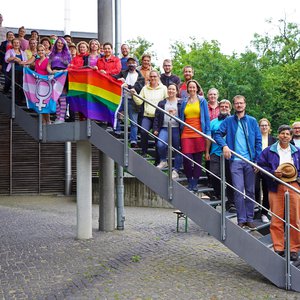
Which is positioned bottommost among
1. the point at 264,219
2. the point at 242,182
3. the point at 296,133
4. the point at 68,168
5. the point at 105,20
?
the point at 68,168

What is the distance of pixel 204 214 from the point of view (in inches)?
304

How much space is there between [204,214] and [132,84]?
3.28 metres

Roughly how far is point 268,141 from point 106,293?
3568 mm

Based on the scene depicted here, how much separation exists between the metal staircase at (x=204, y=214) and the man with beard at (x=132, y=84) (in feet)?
1.86

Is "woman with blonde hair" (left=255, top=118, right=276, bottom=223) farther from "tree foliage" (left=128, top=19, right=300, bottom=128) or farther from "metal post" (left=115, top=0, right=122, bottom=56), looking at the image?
"tree foliage" (left=128, top=19, right=300, bottom=128)

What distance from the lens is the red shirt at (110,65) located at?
9.41m

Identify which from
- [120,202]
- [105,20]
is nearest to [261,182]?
[120,202]

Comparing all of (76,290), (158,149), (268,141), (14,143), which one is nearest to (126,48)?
(158,149)

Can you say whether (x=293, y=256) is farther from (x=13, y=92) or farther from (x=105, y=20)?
(x=105, y=20)

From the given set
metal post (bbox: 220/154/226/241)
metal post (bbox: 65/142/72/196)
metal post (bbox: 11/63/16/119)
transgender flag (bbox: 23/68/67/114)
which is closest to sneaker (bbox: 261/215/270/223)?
metal post (bbox: 220/154/226/241)

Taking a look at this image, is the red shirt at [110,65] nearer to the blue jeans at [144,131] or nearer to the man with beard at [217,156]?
the blue jeans at [144,131]

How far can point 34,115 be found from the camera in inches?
420

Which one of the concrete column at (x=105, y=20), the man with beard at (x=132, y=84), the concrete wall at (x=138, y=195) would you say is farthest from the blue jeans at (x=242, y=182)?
the concrete wall at (x=138, y=195)

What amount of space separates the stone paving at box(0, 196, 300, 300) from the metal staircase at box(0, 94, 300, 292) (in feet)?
0.96
